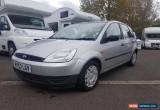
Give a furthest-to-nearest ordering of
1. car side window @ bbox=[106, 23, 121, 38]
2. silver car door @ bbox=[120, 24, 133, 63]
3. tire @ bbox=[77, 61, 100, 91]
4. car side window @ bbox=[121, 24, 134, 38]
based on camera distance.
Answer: car side window @ bbox=[121, 24, 134, 38]
silver car door @ bbox=[120, 24, 133, 63]
car side window @ bbox=[106, 23, 121, 38]
tire @ bbox=[77, 61, 100, 91]

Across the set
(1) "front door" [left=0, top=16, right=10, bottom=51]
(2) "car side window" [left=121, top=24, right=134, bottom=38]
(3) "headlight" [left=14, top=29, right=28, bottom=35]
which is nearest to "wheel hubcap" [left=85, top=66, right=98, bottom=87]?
(2) "car side window" [left=121, top=24, right=134, bottom=38]

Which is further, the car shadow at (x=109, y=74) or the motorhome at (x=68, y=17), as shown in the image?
the motorhome at (x=68, y=17)

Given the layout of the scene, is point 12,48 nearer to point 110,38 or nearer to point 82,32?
point 82,32

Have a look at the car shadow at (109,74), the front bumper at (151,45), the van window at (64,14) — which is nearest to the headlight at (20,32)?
the car shadow at (109,74)

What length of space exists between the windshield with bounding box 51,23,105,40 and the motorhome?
996cm

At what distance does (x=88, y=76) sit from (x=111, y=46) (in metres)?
1.12

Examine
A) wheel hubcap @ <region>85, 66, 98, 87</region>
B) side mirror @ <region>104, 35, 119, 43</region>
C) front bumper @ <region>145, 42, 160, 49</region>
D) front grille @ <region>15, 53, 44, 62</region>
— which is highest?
side mirror @ <region>104, 35, 119, 43</region>

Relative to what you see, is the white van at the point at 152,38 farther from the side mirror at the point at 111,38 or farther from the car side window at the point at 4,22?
the side mirror at the point at 111,38

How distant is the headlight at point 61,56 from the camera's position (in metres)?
3.74

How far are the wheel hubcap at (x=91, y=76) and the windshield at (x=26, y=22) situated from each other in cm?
414

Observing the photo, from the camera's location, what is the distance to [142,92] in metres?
4.25

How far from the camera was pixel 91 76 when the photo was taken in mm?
4324

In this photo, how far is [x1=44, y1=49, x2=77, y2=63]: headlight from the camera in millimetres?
A: 3738

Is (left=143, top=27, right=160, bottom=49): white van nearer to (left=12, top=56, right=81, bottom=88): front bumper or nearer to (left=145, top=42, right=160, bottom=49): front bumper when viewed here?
(left=145, top=42, right=160, bottom=49): front bumper
